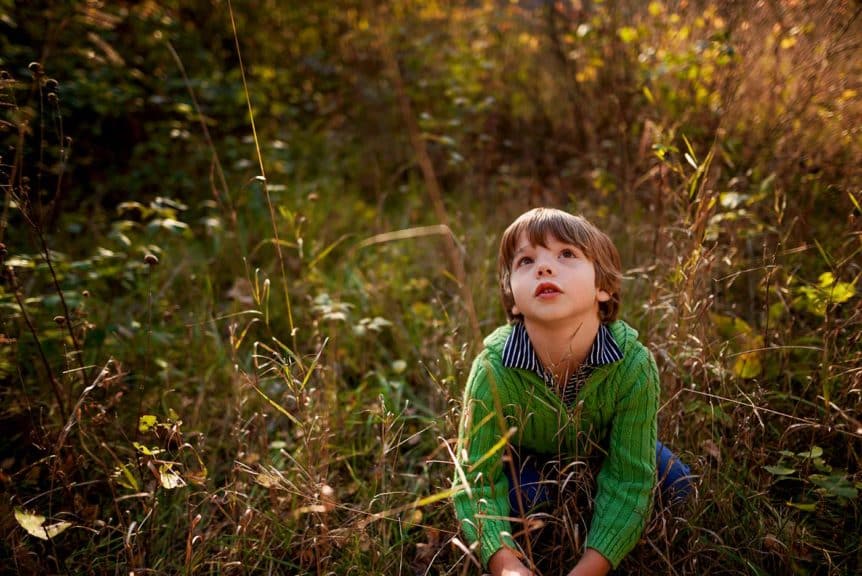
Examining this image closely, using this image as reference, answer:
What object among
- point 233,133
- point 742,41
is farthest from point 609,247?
point 233,133

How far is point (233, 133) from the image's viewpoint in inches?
179

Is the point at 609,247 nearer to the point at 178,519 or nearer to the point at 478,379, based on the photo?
the point at 478,379

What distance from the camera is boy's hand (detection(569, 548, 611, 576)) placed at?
1.43 m

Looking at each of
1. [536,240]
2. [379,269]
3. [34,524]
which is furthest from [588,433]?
[379,269]

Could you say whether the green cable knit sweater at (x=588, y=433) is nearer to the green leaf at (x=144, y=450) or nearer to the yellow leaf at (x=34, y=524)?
the green leaf at (x=144, y=450)

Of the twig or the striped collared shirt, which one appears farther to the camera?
the striped collared shirt

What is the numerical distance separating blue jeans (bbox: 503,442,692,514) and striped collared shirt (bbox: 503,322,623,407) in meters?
0.22

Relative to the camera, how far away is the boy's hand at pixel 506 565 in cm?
140

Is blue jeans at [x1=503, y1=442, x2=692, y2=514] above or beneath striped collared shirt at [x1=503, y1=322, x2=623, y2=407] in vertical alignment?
beneath

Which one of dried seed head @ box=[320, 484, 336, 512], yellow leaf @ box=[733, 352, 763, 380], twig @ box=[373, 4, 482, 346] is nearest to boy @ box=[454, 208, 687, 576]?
twig @ box=[373, 4, 482, 346]

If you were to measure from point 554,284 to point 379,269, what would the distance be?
180 centimetres

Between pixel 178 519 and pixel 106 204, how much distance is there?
109 inches

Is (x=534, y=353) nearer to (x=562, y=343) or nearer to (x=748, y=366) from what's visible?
(x=562, y=343)

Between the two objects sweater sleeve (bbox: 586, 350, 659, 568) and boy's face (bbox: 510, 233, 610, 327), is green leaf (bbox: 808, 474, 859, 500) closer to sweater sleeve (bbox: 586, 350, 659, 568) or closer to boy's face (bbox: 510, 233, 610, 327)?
sweater sleeve (bbox: 586, 350, 659, 568)
